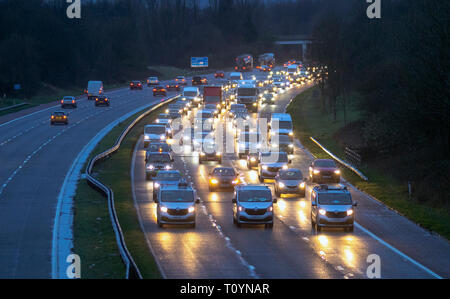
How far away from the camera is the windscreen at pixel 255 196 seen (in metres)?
31.2

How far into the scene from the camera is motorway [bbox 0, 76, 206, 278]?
1019 inches

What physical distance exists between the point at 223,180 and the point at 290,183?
3.98 m

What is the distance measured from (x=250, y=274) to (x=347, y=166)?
29.6 metres

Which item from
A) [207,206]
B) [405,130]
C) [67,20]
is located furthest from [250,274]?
[67,20]

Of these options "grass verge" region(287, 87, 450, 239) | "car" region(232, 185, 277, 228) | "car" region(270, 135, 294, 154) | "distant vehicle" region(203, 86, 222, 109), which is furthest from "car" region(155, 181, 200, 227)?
"distant vehicle" region(203, 86, 222, 109)

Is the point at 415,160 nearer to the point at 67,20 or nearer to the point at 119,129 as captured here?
the point at 119,129

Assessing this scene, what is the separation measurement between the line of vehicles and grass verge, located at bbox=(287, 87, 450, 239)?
256 centimetres

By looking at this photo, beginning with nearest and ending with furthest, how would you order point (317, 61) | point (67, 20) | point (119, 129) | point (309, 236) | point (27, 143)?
1. point (309, 236)
2. point (27, 143)
3. point (119, 129)
4. point (317, 61)
5. point (67, 20)

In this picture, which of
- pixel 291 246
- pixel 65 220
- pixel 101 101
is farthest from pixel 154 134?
pixel 291 246

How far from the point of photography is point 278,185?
40.2 meters

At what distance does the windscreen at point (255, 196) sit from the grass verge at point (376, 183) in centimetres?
738

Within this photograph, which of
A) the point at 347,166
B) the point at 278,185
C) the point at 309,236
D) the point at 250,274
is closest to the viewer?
the point at 250,274

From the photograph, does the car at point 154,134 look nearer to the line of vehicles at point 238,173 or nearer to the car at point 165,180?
the line of vehicles at point 238,173

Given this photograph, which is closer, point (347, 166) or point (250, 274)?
point (250, 274)
